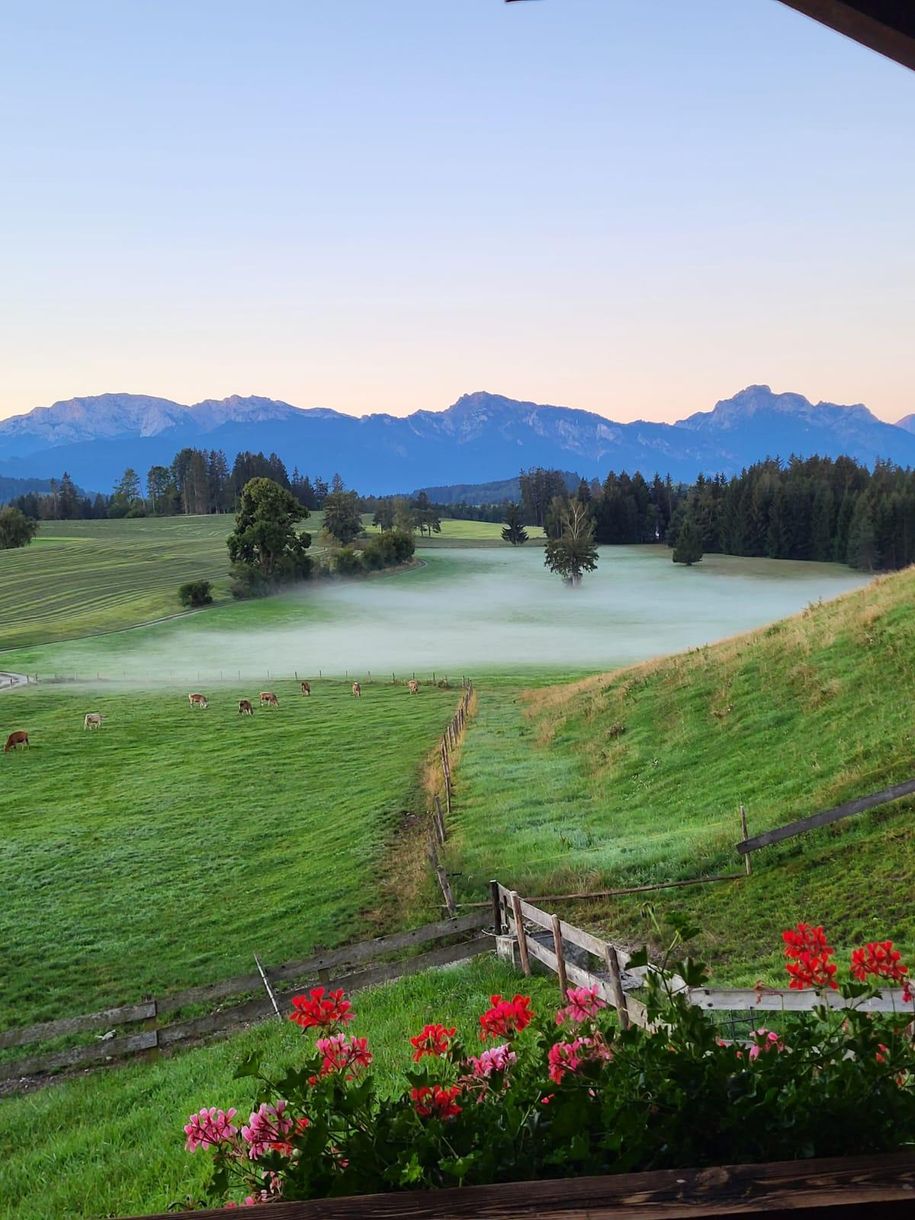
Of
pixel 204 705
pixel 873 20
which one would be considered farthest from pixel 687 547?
pixel 873 20

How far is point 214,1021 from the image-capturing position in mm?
13211

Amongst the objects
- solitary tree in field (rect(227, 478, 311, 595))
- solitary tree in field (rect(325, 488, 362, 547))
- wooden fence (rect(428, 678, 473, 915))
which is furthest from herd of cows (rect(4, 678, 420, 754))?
solitary tree in field (rect(325, 488, 362, 547))

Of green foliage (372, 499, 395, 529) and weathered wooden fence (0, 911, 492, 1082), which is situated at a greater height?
green foliage (372, 499, 395, 529)

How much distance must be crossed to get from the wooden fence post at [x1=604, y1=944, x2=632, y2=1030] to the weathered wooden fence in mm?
5250

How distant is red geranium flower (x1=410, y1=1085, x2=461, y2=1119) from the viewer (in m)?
2.82

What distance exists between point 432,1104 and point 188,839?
77.0 ft

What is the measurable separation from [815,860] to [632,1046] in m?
11.5

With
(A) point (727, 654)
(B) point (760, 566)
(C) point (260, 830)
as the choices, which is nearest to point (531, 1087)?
(C) point (260, 830)

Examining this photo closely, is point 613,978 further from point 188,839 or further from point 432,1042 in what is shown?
point 188,839

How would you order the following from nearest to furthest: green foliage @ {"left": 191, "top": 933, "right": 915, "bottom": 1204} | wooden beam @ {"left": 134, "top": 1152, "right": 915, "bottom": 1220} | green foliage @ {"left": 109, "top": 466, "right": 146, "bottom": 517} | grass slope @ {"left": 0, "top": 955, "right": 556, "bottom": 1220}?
wooden beam @ {"left": 134, "top": 1152, "right": 915, "bottom": 1220}, green foliage @ {"left": 191, "top": 933, "right": 915, "bottom": 1204}, grass slope @ {"left": 0, "top": 955, "right": 556, "bottom": 1220}, green foliage @ {"left": 109, "top": 466, "right": 146, "bottom": 517}

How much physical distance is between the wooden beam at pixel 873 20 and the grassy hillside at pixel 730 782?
9670 mm

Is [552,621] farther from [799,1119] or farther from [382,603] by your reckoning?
[799,1119]

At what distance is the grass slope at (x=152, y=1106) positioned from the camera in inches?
297

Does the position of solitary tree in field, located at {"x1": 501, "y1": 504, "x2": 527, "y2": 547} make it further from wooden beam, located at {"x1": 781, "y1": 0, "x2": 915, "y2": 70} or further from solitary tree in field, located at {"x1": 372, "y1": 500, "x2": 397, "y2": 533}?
wooden beam, located at {"x1": 781, "y1": 0, "x2": 915, "y2": 70}
